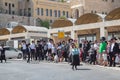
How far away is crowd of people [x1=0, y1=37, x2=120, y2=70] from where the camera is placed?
2101cm

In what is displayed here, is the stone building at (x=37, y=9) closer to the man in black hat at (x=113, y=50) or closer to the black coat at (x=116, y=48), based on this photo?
the man in black hat at (x=113, y=50)

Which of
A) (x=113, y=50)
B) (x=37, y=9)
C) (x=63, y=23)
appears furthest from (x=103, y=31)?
(x=37, y=9)

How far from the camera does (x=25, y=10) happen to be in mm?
105125

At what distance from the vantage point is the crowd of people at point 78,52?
68.9 ft

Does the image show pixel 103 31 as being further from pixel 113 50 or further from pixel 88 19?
pixel 113 50

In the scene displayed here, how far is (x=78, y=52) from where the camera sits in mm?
19562

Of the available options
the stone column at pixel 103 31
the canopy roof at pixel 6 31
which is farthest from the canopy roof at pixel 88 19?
the canopy roof at pixel 6 31

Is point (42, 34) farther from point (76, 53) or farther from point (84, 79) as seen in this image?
point (84, 79)

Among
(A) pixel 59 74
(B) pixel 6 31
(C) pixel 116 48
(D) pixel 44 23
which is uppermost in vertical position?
(D) pixel 44 23

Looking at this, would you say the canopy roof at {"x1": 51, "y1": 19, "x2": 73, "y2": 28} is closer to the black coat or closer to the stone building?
the black coat

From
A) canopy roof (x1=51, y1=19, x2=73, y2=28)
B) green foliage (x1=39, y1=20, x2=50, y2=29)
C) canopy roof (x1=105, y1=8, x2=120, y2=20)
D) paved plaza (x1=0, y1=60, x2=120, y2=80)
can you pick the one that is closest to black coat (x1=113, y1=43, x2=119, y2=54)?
paved plaza (x1=0, y1=60, x2=120, y2=80)

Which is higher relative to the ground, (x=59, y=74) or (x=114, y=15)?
(x=114, y=15)

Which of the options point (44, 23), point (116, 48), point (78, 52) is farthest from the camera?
point (44, 23)

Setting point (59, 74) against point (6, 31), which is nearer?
point (59, 74)
